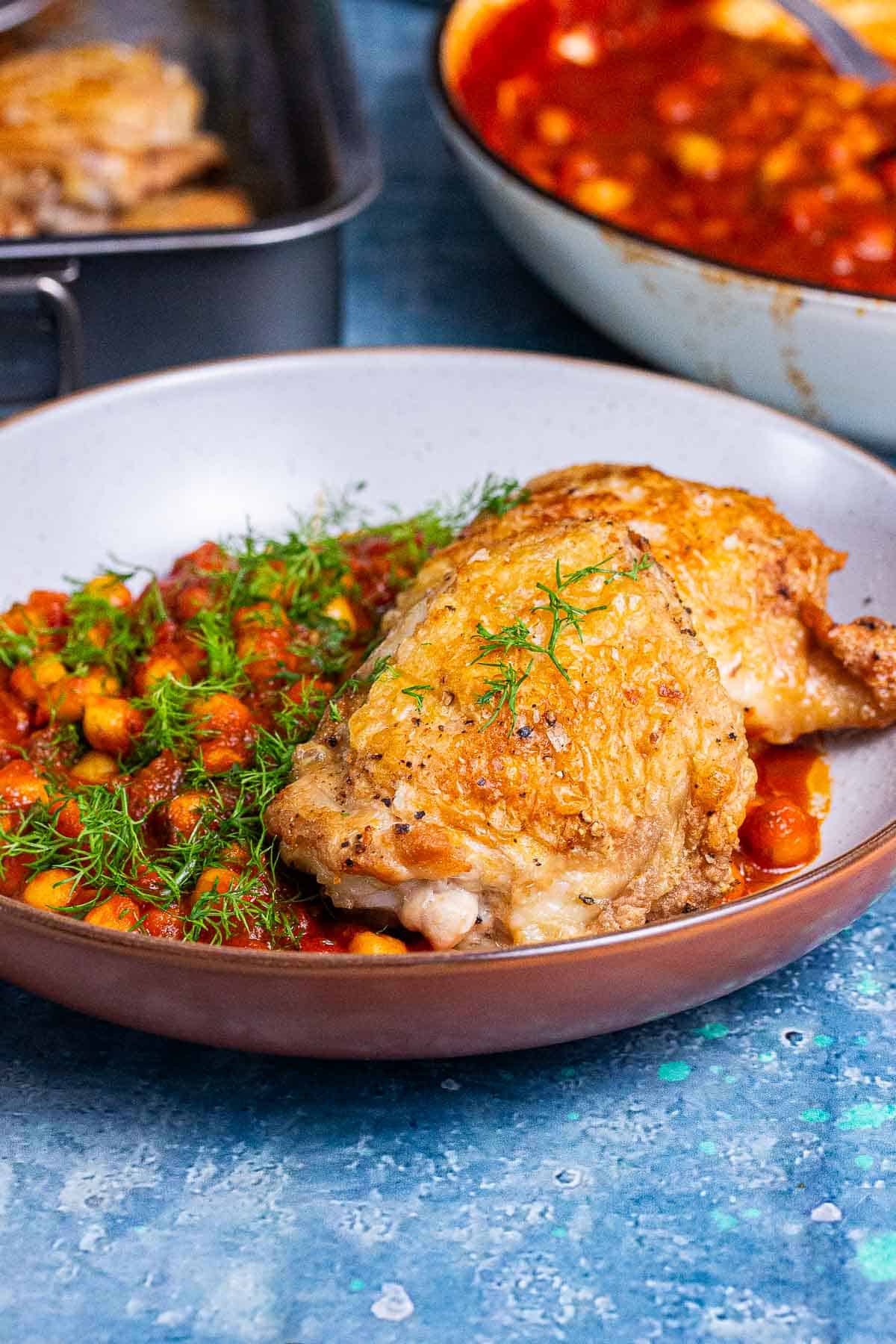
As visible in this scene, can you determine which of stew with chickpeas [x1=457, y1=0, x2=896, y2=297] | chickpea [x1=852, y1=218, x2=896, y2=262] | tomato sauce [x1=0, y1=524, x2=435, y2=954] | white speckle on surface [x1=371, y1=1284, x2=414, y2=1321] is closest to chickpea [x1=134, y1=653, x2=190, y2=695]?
tomato sauce [x1=0, y1=524, x2=435, y2=954]

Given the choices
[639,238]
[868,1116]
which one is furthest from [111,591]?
[868,1116]

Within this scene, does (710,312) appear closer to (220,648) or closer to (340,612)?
(340,612)

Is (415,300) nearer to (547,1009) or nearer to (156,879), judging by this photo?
(156,879)

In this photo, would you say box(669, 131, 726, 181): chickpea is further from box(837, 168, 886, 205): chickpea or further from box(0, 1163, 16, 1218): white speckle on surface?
box(0, 1163, 16, 1218): white speckle on surface

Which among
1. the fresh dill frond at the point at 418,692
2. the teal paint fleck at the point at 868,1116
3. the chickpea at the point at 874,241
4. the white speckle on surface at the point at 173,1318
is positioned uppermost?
the fresh dill frond at the point at 418,692

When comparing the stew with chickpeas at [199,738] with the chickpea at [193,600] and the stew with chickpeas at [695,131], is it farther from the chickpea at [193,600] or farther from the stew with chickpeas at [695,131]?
the stew with chickpeas at [695,131]

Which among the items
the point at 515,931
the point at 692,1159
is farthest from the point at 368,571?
the point at 692,1159

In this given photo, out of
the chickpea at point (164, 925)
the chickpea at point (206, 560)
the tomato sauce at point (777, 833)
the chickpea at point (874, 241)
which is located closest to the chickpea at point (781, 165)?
the chickpea at point (874, 241)
